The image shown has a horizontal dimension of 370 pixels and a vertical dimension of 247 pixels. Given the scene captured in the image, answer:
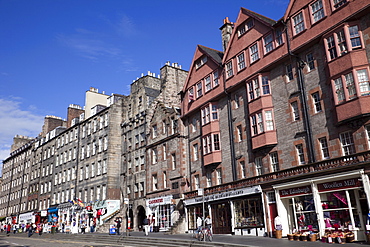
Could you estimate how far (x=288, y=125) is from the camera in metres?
25.5

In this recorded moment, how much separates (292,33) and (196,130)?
1452 centimetres

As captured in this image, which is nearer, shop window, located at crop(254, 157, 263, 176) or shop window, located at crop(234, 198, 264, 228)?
shop window, located at crop(234, 198, 264, 228)

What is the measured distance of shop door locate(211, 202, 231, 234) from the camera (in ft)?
97.4

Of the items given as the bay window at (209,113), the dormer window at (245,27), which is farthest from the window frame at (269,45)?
the bay window at (209,113)

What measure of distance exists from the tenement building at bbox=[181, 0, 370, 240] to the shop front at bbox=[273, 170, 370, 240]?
2.5 inches

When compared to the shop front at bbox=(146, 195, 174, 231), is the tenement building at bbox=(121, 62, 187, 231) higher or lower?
higher

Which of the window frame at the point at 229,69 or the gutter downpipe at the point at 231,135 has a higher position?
the window frame at the point at 229,69

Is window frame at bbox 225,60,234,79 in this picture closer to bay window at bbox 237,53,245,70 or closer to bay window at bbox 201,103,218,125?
bay window at bbox 237,53,245,70

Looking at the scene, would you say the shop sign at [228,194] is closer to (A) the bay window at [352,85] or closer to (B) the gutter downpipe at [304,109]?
(B) the gutter downpipe at [304,109]

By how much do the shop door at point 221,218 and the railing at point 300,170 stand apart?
143 cm

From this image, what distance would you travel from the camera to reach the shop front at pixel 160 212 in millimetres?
37222

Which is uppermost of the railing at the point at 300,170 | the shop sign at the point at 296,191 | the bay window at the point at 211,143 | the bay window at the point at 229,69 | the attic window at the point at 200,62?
the attic window at the point at 200,62

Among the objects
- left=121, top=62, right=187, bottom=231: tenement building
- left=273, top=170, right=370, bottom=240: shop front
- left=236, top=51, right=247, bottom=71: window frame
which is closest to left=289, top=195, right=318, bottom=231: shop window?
left=273, top=170, right=370, bottom=240: shop front

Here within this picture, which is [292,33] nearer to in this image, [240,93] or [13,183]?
[240,93]
